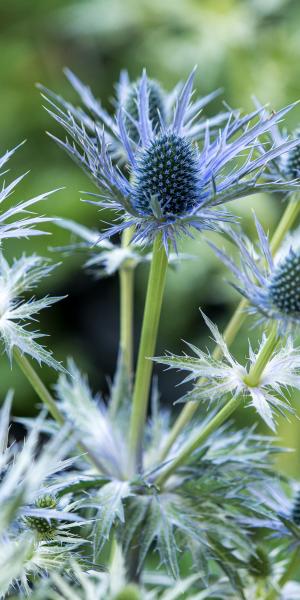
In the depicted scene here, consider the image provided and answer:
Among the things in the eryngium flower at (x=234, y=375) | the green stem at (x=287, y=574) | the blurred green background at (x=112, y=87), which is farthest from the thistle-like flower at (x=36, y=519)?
the blurred green background at (x=112, y=87)

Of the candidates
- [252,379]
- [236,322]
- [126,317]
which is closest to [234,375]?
[252,379]

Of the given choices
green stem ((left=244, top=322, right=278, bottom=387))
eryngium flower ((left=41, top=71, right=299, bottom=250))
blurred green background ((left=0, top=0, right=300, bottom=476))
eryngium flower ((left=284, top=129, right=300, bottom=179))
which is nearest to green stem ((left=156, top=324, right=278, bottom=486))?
green stem ((left=244, top=322, right=278, bottom=387))

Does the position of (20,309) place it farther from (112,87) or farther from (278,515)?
(112,87)

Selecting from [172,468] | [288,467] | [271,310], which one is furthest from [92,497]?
[288,467]

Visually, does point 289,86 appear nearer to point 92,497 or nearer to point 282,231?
point 282,231

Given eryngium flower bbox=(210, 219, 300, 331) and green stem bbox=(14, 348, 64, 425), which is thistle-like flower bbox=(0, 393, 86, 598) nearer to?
green stem bbox=(14, 348, 64, 425)
